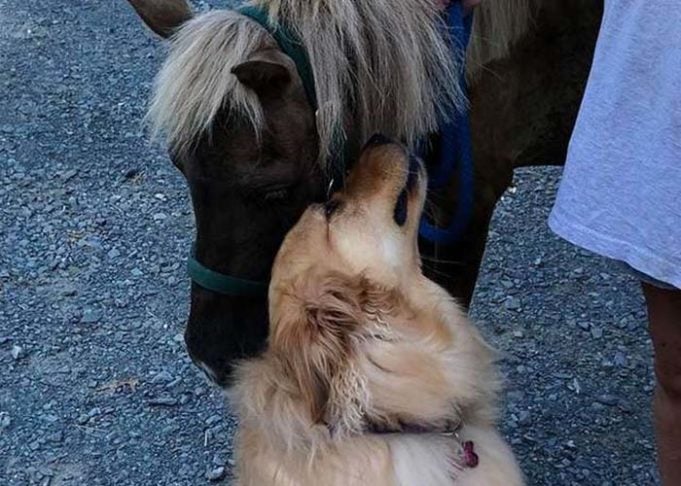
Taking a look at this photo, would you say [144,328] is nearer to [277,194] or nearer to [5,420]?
[5,420]

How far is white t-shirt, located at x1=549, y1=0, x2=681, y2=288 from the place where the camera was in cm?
158

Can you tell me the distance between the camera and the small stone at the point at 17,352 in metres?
3.25

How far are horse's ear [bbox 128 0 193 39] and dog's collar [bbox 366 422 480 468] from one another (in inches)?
33.0

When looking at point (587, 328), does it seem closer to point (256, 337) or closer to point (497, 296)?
point (497, 296)

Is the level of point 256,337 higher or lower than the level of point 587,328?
higher

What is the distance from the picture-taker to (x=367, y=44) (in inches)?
79.5

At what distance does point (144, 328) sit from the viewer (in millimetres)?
3332

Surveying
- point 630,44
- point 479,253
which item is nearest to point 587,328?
point 479,253

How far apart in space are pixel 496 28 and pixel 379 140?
337 millimetres

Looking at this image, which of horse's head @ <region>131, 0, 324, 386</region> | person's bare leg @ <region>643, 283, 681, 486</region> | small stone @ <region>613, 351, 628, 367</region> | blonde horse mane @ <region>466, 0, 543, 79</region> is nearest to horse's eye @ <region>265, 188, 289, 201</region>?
horse's head @ <region>131, 0, 324, 386</region>

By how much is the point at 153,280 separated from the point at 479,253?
1.31 meters

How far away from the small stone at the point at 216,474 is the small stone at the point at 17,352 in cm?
74

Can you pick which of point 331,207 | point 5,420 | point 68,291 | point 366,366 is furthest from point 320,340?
point 68,291

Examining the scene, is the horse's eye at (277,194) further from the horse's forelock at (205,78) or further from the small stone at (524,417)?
the small stone at (524,417)
